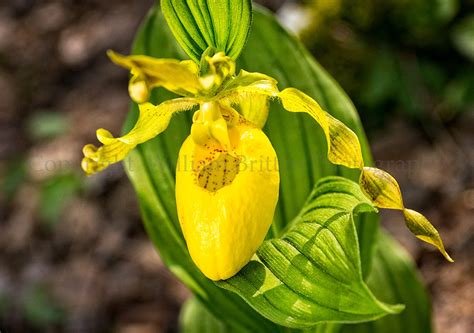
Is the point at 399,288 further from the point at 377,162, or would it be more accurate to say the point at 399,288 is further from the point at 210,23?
the point at 210,23

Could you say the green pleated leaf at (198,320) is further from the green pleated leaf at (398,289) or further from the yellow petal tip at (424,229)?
the yellow petal tip at (424,229)

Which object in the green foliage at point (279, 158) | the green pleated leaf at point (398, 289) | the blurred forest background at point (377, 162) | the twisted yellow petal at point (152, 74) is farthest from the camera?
the blurred forest background at point (377, 162)

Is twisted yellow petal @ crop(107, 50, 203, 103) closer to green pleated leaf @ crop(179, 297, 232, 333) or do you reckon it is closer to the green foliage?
the green foliage

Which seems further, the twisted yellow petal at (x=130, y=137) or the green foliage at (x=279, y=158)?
the green foliage at (x=279, y=158)

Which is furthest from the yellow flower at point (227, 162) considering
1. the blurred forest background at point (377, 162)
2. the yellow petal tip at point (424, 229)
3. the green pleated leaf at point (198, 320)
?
the blurred forest background at point (377, 162)

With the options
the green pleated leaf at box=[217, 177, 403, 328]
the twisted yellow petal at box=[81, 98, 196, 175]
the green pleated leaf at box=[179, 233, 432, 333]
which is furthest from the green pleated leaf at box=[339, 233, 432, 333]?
the twisted yellow petal at box=[81, 98, 196, 175]
